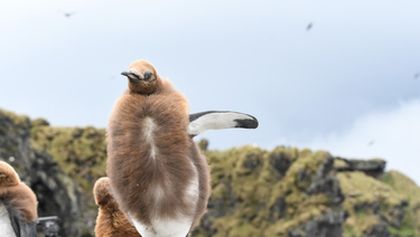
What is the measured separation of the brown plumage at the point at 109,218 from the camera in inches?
189

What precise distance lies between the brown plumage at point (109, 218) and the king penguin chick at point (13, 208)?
977mm

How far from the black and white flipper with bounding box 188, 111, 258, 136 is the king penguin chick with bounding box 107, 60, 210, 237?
44 millimetres

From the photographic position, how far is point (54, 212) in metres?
38.1

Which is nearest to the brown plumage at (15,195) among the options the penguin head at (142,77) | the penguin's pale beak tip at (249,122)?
the penguin head at (142,77)

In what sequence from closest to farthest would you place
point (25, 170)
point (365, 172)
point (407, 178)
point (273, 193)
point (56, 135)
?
point (25, 170)
point (56, 135)
point (273, 193)
point (365, 172)
point (407, 178)

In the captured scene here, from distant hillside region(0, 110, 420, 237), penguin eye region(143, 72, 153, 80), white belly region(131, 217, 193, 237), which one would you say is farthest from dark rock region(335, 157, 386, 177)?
penguin eye region(143, 72, 153, 80)

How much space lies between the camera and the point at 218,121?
443 cm

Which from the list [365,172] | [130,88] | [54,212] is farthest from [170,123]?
[365,172]

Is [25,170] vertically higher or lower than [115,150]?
higher

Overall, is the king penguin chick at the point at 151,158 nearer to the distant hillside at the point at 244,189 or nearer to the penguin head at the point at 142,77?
the penguin head at the point at 142,77

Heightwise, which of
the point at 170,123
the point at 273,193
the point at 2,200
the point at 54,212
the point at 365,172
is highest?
the point at 365,172

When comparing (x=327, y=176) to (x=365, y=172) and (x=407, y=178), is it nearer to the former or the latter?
(x=365, y=172)

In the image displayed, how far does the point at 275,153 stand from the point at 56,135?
20.7 m

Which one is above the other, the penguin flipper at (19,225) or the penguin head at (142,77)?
the penguin head at (142,77)
